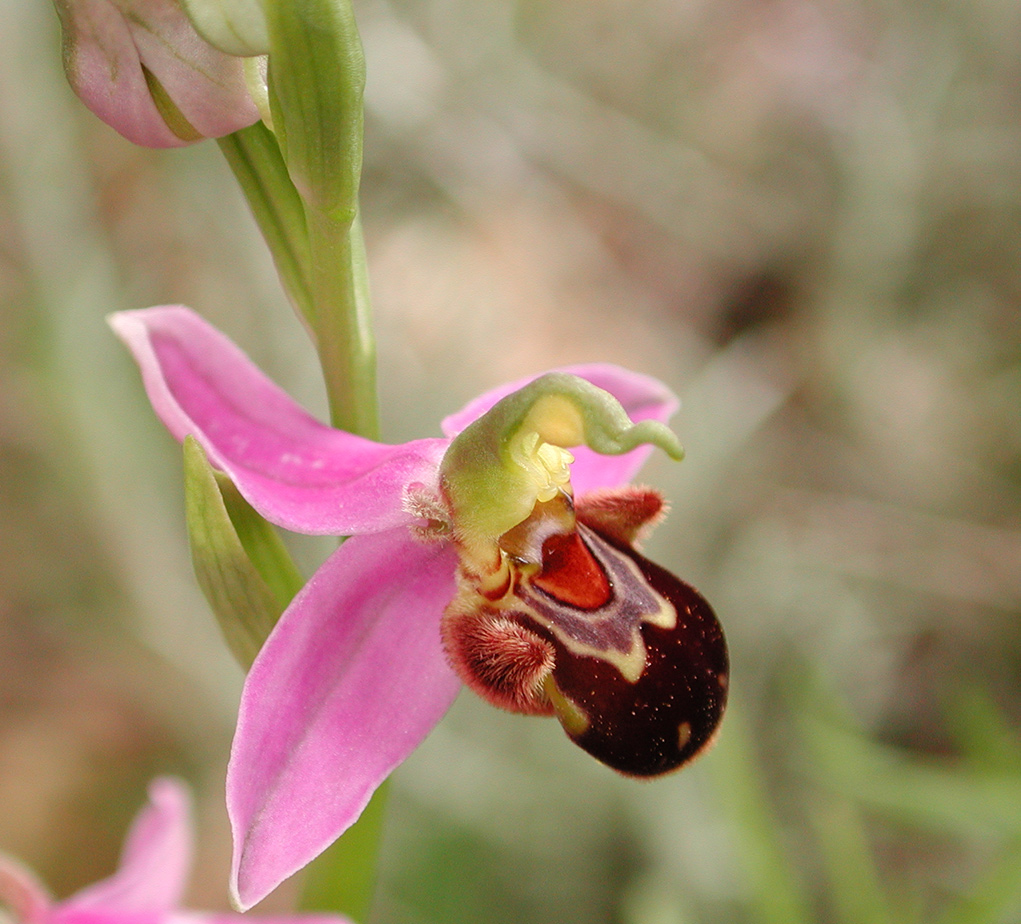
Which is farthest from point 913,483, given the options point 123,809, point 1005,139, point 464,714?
point 123,809

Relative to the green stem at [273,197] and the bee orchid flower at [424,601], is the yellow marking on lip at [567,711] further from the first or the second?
the green stem at [273,197]

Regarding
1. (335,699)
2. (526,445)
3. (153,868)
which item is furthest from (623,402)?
(153,868)

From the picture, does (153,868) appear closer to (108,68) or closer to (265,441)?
(265,441)

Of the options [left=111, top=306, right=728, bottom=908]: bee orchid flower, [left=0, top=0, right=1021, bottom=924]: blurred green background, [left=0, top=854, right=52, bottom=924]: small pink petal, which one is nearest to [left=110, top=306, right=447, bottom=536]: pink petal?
[left=111, top=306, right=728, bottom=908]: bee orchid flower

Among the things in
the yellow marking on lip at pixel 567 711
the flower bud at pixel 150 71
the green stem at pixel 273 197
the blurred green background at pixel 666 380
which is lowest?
the blurred green background at pixel 666 380

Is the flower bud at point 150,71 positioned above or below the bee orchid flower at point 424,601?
above

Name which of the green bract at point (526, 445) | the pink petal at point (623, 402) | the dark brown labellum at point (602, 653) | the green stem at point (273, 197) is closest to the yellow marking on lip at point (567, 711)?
the dark brown labellum at point (602, 653)

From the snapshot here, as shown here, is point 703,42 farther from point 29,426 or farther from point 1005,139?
point 29,426
